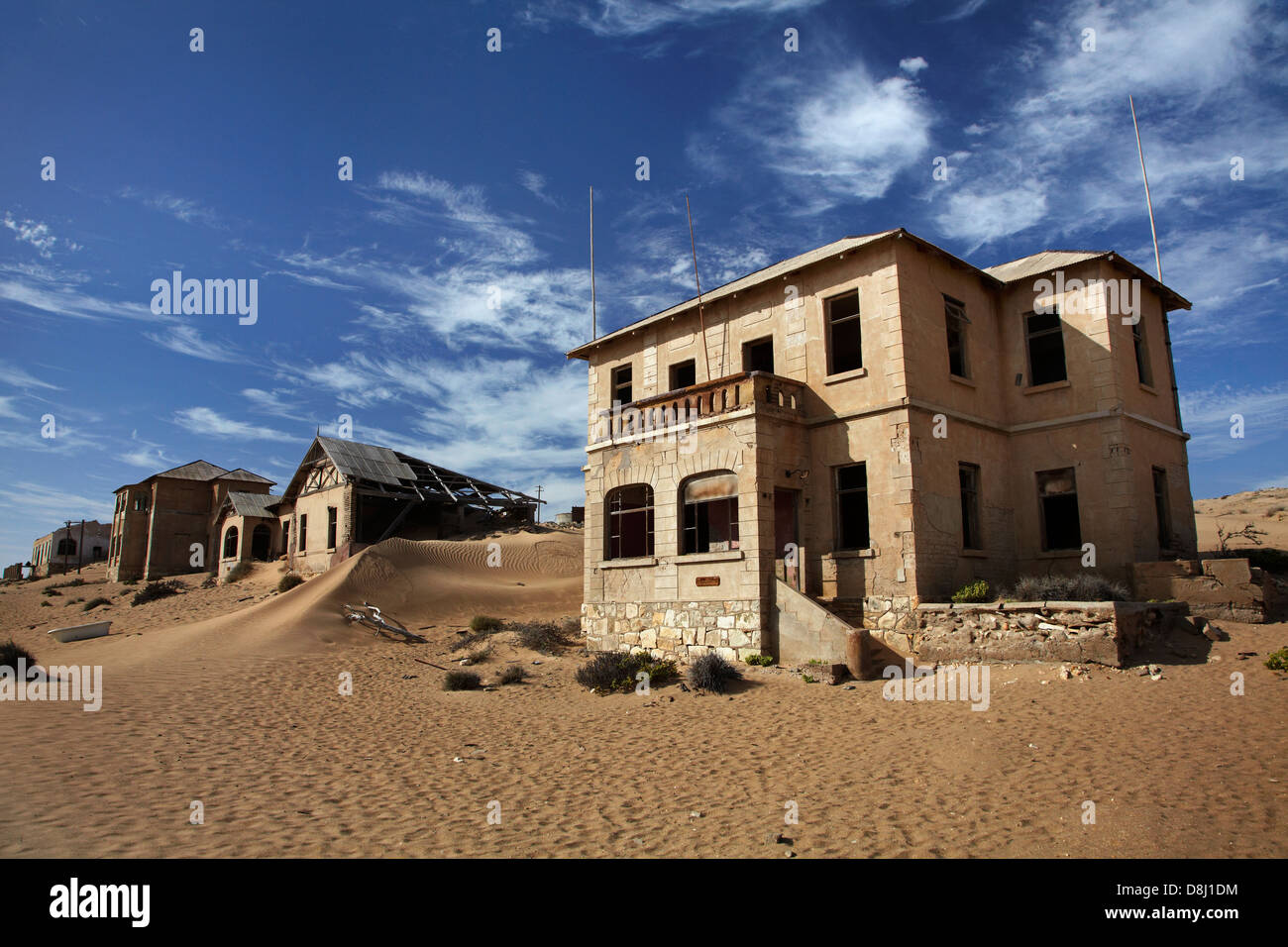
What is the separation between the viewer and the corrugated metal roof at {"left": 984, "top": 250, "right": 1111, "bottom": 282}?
16.5 m

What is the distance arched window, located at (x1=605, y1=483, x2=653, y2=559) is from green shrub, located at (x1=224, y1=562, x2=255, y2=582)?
88.8 feet

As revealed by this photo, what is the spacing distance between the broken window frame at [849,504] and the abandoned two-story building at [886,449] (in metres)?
0.06

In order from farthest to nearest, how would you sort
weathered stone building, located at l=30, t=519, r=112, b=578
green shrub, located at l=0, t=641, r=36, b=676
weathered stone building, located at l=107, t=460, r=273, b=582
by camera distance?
weathered stone building, located at l=30, t=519, r=112, b=578 < weathered stone building, located at l=107, t=460, r=273, b=582 < green shrub, located at l=0, t=641, r=36, b=676

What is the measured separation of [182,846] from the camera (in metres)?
6.80

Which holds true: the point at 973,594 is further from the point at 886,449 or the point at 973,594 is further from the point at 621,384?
the point at 621,384

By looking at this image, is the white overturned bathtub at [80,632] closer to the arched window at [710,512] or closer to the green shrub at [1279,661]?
the arched window at [710,512]

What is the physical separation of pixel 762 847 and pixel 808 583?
30.1ft

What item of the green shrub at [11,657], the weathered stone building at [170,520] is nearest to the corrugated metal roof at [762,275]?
the green shrub at [11,657]

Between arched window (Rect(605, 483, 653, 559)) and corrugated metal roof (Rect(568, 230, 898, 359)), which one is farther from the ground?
corrugated metal roof (Rect(568, 230, 898, 359))

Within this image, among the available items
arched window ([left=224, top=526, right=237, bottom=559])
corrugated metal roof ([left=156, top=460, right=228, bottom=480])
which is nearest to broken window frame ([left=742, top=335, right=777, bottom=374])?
arched window ([left=224, top=526, right=237, bottom=559])

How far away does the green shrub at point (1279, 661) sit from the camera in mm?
10641

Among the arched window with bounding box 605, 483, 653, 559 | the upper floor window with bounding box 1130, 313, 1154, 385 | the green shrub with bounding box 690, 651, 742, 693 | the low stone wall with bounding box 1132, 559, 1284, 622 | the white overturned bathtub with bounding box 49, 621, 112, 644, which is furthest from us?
the white overturned bathtub with bounding box 49, 621, 112, 644

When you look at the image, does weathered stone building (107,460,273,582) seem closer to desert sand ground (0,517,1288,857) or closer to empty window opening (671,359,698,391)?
desert sand ground (0,517,1288,857)
